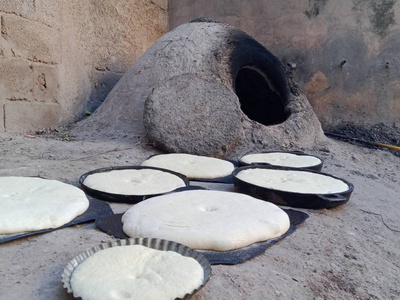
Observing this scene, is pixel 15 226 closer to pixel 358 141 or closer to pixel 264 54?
pixel 264 54

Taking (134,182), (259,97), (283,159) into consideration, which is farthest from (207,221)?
(259,97)

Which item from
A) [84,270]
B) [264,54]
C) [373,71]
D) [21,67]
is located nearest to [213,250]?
[84,270]

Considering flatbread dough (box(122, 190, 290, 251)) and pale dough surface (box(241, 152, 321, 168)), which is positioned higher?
flatbread dough (box(122, 190, 290, 251))

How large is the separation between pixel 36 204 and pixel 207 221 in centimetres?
72

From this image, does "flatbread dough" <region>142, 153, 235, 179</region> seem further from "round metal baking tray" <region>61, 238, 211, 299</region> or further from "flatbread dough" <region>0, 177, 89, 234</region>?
"round metal baking tray" <region>61, 238, 211, 299</region>

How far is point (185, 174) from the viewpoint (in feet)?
8.02

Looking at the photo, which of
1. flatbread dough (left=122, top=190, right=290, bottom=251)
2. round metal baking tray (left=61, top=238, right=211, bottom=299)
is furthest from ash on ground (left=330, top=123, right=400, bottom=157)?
round metal baking tray (left=61, top=238, right=211, bottom=299)

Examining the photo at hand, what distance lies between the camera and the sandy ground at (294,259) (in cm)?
112

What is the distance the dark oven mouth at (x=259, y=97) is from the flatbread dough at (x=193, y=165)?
172cm

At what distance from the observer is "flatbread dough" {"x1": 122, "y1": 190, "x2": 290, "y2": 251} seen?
4.40 ft

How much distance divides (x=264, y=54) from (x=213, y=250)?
10.2 ft

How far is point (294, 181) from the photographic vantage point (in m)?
2.18

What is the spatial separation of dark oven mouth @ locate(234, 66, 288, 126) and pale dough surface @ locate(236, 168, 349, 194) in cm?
195

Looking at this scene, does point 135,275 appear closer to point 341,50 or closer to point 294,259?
point 294,259
